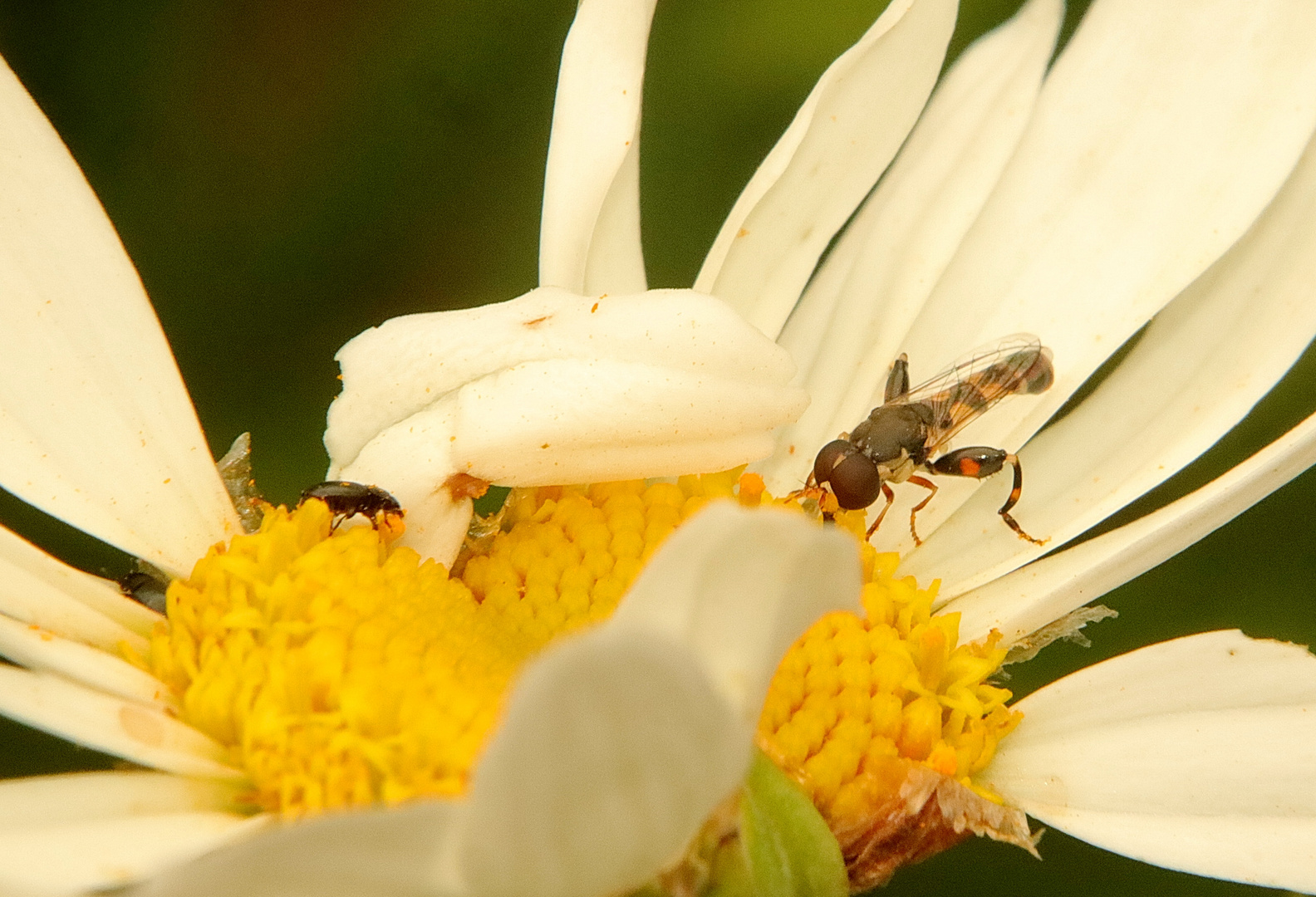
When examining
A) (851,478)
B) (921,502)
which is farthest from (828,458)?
(921,502)

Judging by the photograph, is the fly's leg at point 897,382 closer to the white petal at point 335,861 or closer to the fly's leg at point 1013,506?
the fly's leg at point 1013,506

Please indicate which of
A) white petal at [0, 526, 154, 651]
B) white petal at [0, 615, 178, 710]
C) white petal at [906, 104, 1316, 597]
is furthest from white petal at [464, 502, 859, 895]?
white petal at [906, 104, 1316, 597]

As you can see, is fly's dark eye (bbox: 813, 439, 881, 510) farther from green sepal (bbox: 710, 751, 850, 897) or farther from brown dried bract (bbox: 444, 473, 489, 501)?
green sepal (bbox: 710, 751, 850, 897)

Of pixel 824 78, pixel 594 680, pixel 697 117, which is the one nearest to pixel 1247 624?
pixel 824 78

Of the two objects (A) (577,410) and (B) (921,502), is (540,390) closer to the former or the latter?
(A) (577,410)

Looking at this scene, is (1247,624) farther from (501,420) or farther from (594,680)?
(594,680)

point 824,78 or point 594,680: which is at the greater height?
point 824,78
